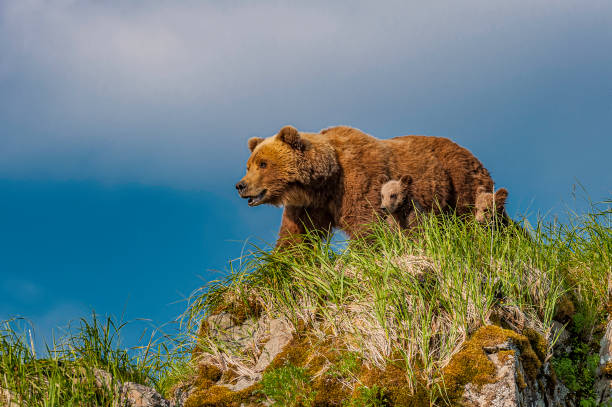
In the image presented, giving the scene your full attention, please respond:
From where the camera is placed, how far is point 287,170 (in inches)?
311

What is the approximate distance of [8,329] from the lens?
15.3 feet

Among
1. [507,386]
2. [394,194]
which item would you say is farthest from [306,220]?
[507,386]

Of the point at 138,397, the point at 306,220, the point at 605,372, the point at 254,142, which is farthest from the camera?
the point at 254,142

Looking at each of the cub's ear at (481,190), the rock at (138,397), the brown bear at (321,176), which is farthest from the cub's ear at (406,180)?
the rock at (138,397)

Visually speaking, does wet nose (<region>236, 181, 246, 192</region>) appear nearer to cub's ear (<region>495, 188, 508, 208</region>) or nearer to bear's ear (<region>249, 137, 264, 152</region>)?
bear's ear (<region>249, 137, 264, 152</region>)

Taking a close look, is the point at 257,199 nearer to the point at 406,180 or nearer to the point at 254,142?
the point at 254,142

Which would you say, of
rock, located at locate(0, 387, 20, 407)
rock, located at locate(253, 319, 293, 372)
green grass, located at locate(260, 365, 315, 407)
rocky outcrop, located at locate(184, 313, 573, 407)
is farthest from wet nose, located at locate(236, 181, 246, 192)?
rock, located at locate(0, 387, 20, 407)

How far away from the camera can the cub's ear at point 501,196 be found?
26.7 feet

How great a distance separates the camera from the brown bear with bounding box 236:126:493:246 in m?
7.77

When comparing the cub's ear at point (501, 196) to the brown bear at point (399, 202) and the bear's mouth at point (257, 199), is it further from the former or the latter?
the bear's mouth at point (257, 199)

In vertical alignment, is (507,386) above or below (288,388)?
below

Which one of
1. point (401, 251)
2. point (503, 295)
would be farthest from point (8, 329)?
point (503, 295)

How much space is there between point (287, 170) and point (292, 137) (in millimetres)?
480

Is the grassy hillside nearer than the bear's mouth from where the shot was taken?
Yes
